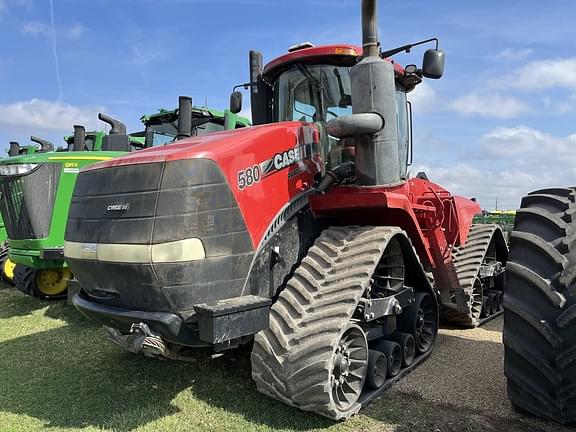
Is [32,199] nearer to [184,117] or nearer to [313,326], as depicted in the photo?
[184,117]

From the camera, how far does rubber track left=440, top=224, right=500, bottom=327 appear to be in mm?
5621

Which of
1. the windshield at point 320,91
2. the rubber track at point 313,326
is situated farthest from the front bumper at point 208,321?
the windshield at point 320,91

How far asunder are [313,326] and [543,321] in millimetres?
1403

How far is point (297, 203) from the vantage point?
13.1ft

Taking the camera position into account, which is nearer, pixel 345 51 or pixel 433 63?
pixel 433 63

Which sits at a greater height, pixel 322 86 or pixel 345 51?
pixel 345 51

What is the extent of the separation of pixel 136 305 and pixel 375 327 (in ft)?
6.47

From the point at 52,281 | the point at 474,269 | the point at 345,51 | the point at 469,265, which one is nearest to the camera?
the point at 345,51

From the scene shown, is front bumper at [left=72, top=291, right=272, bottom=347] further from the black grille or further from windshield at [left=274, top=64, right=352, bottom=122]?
the black grille

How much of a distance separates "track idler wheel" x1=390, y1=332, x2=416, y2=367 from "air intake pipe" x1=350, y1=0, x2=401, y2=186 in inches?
54.3

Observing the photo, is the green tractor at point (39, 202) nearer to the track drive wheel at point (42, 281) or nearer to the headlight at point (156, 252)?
the track drive wheel at point (42, 281)

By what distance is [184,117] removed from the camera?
5.95 metres

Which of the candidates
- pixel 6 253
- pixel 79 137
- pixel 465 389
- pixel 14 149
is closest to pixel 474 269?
pixel 465 389

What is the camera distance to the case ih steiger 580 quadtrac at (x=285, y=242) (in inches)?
122
